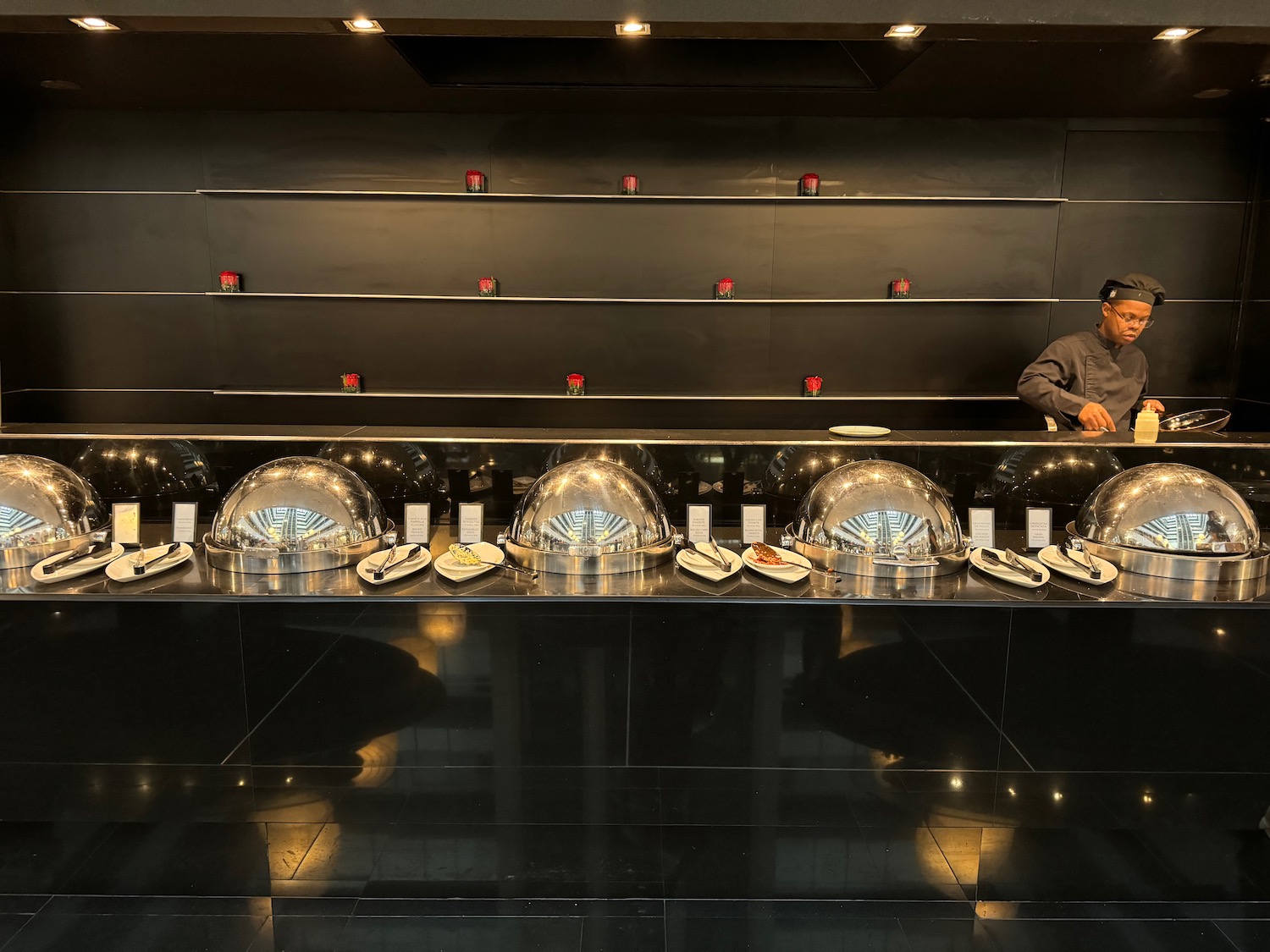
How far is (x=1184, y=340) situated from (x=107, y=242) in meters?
5.70

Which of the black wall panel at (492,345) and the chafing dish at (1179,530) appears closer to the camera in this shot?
the chafing dish at (1179,530)

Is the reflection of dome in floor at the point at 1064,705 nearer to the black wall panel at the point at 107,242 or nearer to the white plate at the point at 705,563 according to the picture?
the white plate at the point at 705,563

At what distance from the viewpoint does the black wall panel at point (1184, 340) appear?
13.5 ft

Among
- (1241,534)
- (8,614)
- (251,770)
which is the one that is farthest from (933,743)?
(8,614)

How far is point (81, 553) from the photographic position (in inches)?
64.1

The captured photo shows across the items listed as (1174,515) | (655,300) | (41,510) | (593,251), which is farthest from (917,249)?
(41,510)

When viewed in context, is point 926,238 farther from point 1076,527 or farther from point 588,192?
point 1076,527

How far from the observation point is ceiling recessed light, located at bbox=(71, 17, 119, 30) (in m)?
1.61

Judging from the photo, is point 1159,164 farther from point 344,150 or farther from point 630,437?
point 344,150

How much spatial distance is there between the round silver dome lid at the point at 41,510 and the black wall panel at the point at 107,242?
2.68m

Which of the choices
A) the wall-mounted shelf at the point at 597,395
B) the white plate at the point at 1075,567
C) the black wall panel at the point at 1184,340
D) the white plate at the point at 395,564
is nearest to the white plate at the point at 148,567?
the white plate at the point at 395,564

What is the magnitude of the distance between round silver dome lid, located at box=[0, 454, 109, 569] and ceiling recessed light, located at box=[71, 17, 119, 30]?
939 millimetres

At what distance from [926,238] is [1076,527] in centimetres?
266

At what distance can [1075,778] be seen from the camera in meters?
1.53
